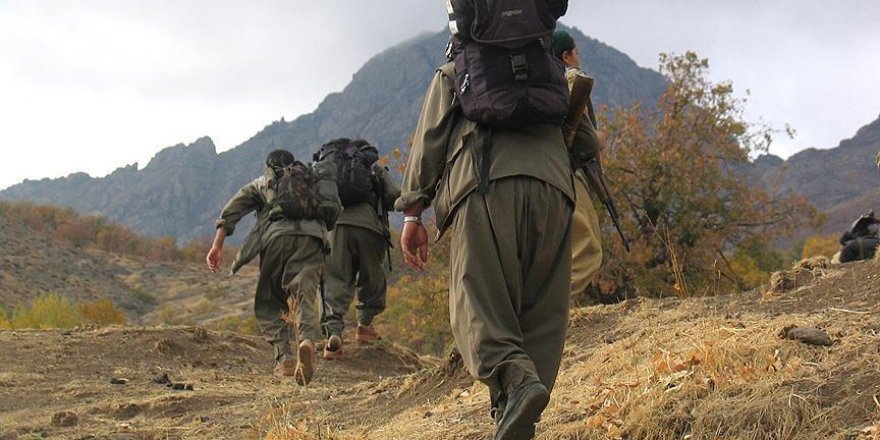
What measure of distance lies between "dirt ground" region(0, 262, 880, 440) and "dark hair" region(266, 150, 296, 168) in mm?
2052

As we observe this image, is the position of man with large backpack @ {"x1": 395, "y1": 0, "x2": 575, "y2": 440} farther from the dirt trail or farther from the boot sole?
the boot sole

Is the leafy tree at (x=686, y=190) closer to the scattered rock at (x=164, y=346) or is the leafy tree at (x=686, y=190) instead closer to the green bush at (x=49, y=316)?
the scattered rock at (x=164, y=346)

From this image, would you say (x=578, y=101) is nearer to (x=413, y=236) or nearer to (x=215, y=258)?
(x=413, y=236)

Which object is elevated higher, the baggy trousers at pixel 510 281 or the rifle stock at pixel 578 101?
the rifle stock at pixel 578 101

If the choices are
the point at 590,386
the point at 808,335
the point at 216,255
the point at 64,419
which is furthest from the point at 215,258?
the point at 808,335

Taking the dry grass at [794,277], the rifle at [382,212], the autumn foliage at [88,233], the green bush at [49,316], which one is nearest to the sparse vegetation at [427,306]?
the green bush at [49,316]

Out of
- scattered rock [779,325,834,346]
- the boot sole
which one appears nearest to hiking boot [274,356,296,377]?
the boot sole

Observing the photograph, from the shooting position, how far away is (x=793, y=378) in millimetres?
3672

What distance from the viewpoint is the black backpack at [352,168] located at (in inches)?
342

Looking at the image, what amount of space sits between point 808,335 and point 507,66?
2103mm

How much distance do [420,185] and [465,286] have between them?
1.66ft

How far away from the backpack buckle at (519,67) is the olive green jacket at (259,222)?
479cm

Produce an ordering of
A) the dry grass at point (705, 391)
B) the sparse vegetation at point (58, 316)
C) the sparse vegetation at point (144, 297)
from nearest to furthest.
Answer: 1. the dry grass at point (705, 391)
2. the sparse vegetation at point (58, 316)
3. the sparse vegetation at point (144, 297)

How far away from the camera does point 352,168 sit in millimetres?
8727
